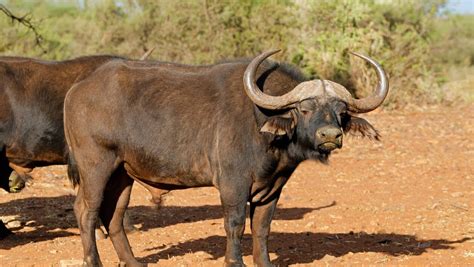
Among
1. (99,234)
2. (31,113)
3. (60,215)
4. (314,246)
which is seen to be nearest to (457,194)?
(314,246)

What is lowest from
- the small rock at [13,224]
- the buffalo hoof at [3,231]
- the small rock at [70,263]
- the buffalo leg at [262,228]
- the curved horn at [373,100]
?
the small rock at [13,224]

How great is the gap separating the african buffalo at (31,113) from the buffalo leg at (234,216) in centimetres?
281

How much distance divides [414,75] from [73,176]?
16.3 metres

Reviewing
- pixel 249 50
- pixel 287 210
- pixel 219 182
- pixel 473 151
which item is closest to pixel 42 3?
pixel 249 50

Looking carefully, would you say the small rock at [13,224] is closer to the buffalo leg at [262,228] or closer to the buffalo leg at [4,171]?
the buffalo leg at [4,171]

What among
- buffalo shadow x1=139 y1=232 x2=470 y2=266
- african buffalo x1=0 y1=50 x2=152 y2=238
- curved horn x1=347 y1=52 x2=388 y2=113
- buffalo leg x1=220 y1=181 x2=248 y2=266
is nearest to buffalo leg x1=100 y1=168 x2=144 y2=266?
buffalo shadow x1=139 y1=232 x2=470 y2=266

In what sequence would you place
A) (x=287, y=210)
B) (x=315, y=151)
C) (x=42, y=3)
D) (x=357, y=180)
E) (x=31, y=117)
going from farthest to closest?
1. (x=42, y=3)
2. (x=357, y=180)
3. (x=287, y=210)
4. (x=31, y=117)
5. (x=315, y=151)

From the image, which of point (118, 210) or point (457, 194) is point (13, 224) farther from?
point (457, 194)

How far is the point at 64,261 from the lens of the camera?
7.66 meters

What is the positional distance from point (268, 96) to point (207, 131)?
694mm

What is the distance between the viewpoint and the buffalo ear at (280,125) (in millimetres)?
6562

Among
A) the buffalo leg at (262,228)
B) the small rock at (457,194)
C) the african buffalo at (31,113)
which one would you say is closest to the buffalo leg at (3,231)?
the african buffalo at (31,113)

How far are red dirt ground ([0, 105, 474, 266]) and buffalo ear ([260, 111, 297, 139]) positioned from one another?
1.49 meters

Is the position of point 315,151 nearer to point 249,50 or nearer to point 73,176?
point 73,176
